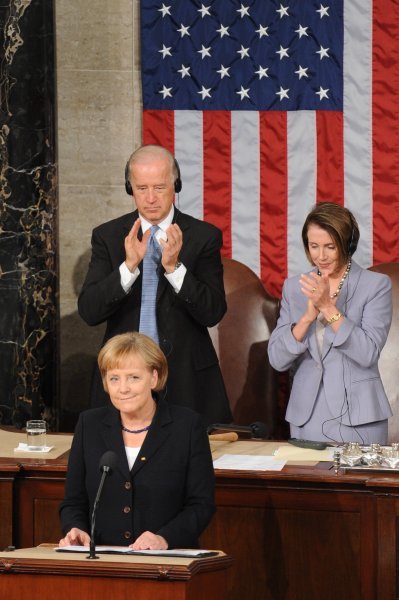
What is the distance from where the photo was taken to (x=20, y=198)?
686 centimetres

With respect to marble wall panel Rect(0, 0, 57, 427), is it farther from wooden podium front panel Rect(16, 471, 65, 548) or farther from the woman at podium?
the woman at podium

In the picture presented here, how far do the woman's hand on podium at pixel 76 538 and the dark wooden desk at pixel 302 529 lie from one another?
784mm

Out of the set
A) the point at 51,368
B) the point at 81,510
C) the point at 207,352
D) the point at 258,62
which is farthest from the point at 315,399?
the point at 258,62

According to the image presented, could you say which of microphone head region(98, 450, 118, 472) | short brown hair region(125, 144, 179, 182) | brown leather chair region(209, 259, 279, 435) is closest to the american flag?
brown leather chair region(209, 259, 279, 435)

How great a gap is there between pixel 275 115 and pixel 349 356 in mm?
2570

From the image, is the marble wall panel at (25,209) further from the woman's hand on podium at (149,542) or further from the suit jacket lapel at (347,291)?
the woman's hand on podium at (149,542)

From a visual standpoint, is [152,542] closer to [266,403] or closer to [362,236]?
[266,403]

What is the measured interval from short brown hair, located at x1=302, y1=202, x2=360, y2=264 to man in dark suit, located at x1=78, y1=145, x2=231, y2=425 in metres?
0.42

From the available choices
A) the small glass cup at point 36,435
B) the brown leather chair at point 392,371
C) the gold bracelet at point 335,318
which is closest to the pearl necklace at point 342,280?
the gold bracelet at point 335,318

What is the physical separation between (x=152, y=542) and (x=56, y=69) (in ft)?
14.4

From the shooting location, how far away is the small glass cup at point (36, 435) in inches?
186

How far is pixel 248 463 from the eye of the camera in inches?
176

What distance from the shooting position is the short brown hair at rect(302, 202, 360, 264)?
5.16m

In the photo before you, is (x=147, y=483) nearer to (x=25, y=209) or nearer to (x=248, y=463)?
(x=248, y=463)
